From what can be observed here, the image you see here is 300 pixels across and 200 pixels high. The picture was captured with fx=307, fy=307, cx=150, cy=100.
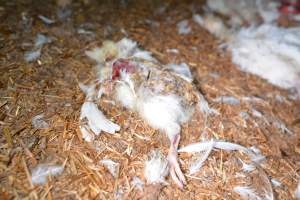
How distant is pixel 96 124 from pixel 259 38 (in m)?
1.91

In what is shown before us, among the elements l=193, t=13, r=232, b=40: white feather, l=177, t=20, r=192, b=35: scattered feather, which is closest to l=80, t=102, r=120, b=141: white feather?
l=177, t=20, r=192, b=35: scattered feather

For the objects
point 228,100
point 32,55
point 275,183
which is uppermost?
point 32,55

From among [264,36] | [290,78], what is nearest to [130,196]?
[290,78]

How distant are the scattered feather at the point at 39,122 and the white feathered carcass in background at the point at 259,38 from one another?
71.0 inches

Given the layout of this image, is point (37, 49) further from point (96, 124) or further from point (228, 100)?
point (228, 100)

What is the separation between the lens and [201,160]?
1929 mm

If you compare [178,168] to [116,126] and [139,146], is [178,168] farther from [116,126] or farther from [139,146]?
[116,126]

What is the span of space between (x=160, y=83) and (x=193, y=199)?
0.82 metres

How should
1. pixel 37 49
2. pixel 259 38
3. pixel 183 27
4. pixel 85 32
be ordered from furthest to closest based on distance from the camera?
pixel 183 27
pixel 259 38
pixel 85 32
pixel 37 49

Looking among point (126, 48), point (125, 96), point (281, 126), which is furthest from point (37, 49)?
point (281, 126)

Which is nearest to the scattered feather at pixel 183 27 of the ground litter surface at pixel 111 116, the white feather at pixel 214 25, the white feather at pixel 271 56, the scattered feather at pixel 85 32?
the ground litter surface at pixel 111 116

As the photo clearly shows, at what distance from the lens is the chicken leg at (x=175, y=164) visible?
Answer: 1.81 metres

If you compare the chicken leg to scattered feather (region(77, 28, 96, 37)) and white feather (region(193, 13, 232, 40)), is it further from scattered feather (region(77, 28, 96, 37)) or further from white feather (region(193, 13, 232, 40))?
white feather (region(193, 13, 232, 40))

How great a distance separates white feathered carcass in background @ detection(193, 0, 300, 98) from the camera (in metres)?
2.75
